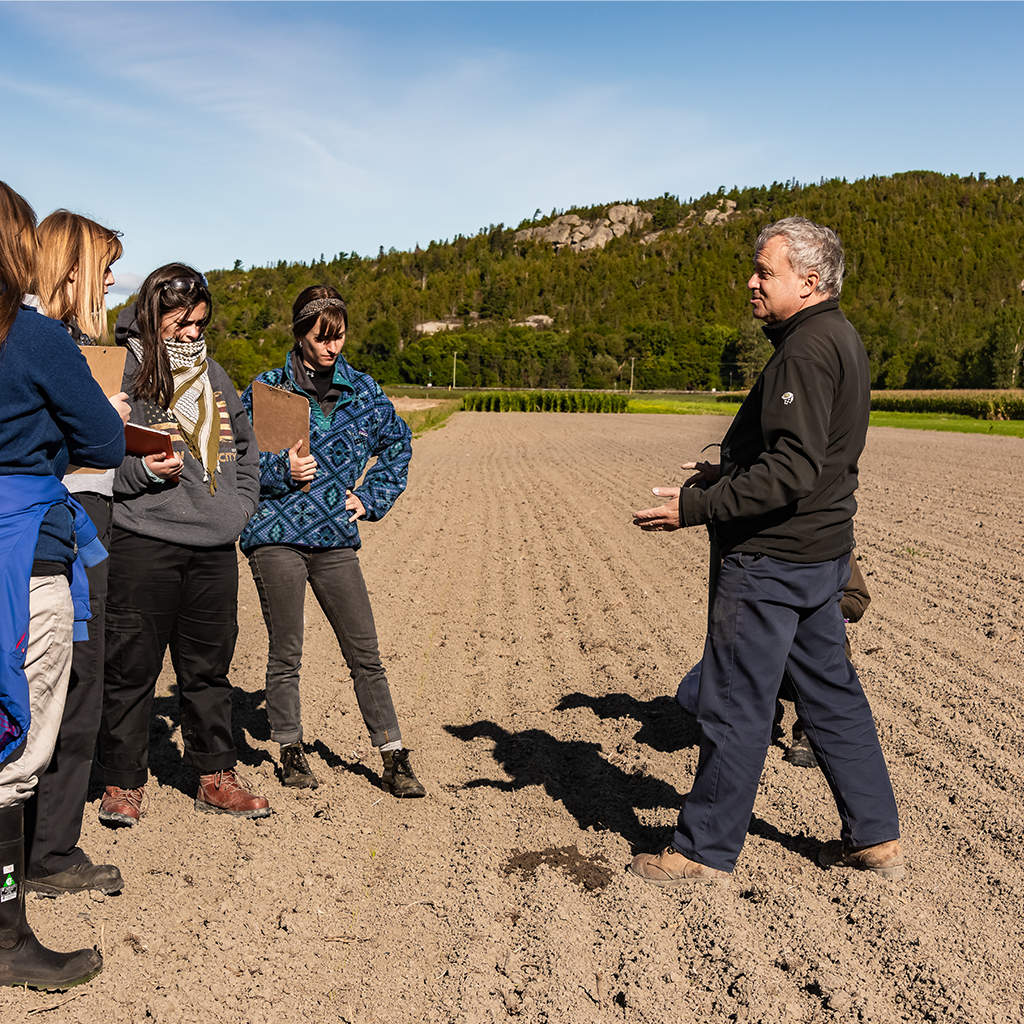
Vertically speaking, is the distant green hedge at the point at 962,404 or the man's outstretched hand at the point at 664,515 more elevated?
the distant green hedge at the point at 962,404

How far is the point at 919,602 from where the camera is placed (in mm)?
7309

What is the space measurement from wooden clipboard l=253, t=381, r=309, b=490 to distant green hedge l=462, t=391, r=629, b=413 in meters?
63.0

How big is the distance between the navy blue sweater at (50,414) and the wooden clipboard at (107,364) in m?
0.45

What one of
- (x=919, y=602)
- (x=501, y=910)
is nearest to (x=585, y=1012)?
(x=501, y=910)

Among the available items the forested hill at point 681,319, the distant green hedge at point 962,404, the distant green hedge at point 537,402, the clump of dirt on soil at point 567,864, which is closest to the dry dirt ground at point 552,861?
the clump of dirt on soil at point 567,864

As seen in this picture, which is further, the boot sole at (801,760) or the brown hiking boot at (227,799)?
the boot sole at (801,760)

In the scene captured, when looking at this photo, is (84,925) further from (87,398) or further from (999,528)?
(999,528)

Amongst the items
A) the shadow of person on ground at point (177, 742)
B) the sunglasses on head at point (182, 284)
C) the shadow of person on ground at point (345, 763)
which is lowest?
the shadow of person on ground at point (177, 742)

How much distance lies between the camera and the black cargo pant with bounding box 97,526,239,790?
3.44 m

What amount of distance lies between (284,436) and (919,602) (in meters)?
5.69

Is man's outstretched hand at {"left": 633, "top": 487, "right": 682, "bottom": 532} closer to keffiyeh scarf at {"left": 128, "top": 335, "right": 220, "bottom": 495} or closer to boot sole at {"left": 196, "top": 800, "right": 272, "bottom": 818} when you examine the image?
keffiyeh scarf at {"left": 128, "top": 335, "right": 220, "bottom": 495}

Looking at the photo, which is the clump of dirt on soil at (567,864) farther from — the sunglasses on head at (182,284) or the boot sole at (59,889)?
the sunglasses on head at (182,284)

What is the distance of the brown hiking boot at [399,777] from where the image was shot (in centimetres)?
397

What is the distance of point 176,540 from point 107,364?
77 cm
